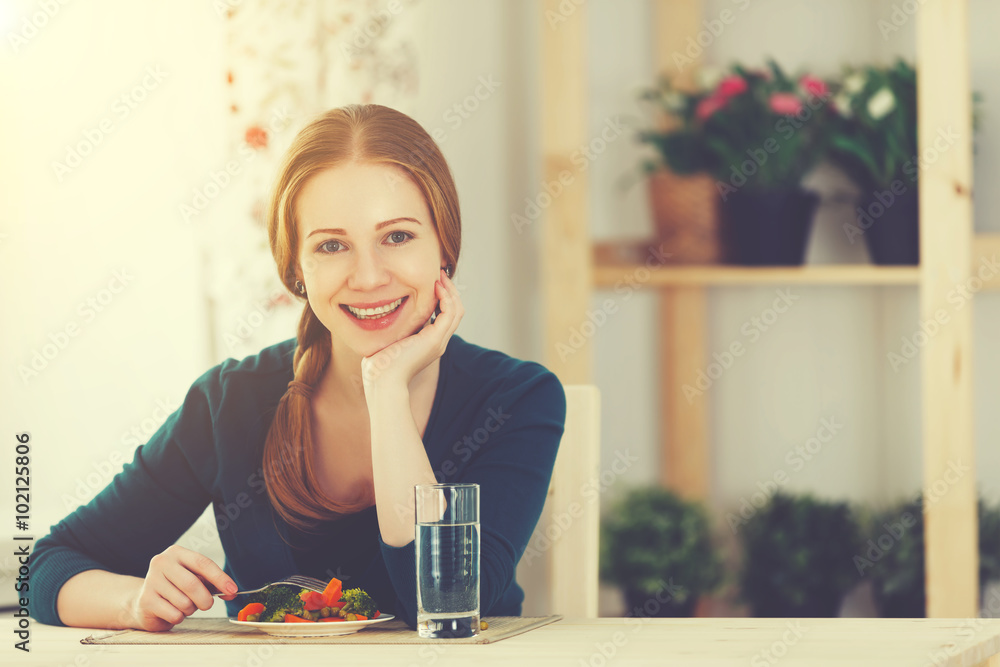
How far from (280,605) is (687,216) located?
131cm

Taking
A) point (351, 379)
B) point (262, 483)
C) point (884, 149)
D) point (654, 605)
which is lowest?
point (654, 605)

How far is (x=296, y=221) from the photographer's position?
1270 millimetres

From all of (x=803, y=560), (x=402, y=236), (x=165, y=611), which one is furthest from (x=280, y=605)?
(x=803, y=560)

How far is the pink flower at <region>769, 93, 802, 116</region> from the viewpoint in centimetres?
208

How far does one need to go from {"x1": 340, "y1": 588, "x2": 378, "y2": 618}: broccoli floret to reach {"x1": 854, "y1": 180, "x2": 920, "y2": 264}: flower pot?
1410 mm

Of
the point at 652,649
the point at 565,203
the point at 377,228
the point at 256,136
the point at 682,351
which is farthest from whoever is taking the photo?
the point at 682,351

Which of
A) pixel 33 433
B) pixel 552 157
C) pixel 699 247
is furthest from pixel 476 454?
pixel 699 247

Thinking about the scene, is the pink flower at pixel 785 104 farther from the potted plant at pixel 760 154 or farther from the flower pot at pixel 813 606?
the flower pot at pixel 813 606

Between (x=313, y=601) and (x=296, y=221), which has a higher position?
(x=296, y=221)

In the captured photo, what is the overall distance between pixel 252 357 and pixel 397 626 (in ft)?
1.33

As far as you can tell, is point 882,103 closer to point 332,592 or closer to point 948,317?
point 948,317

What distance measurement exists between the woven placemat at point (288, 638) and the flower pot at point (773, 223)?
44.7 inches

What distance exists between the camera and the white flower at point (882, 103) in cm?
202

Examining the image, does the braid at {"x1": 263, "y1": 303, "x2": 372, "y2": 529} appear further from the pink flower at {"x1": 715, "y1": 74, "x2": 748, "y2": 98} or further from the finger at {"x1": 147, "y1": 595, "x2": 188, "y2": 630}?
the pink flower at {"x1": 715, "y1": 74, "x2": 748, "y2": 98}
